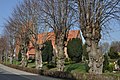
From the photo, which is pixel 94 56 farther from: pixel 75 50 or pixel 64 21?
pixel 75 50

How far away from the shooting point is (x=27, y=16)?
46406 mm

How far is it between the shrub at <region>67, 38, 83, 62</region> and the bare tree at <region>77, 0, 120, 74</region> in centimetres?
3692

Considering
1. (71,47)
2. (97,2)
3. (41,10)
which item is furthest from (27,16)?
(97,2)

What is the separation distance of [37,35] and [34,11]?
4.02 metres

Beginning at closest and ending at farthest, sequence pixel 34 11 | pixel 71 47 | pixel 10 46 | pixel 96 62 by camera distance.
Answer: pixel 96 62 < pixel 34 11 < pixel 71 47 < pixel 10 46

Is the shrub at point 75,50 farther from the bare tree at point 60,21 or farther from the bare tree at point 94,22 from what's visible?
the bare tree at point 94,22

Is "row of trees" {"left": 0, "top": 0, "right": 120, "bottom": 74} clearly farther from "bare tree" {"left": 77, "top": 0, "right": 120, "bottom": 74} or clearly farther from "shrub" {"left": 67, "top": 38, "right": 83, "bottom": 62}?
"shrub" {"left": 67, "top": 38, "right": 83, "bottom": 62}

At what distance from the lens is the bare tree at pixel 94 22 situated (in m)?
23.6

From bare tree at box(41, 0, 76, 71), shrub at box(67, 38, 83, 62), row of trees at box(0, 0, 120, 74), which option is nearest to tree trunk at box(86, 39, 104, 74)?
row of trees at box(0, 0, 120, 74)

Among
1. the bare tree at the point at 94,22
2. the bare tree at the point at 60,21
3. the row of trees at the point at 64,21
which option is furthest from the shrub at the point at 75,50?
the bare tree at the point at 94,22

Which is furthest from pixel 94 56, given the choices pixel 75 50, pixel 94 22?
pixel 75 50

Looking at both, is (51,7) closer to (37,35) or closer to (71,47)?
(37,35)

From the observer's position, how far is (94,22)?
79.5 ft

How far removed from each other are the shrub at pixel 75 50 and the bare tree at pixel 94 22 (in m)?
36.9
